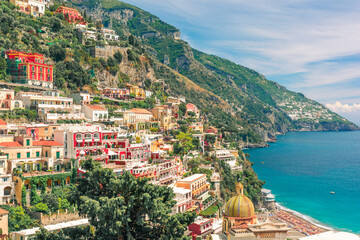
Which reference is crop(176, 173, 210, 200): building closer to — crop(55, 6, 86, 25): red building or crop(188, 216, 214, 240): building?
crop(188, 216, 214, 240): building

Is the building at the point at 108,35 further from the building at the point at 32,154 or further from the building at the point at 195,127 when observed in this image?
the building at the point at 32,154

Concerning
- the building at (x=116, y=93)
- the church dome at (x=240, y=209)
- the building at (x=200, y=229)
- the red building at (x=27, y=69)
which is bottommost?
the building at (x=200, y=229)

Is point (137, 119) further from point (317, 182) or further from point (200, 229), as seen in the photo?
point (317, 182)

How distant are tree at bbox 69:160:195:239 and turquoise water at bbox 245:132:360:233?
2100 inches

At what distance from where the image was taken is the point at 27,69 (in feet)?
195

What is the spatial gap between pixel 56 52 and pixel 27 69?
49.4 feet

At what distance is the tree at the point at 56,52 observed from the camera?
7338 centimetres

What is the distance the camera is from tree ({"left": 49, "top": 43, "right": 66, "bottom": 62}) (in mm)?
73375

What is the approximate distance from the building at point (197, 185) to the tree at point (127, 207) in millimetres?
25514

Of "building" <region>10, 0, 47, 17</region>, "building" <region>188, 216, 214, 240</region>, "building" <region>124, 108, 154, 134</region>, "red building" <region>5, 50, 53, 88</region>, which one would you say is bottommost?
"building" <region>188, 216, 214, 240</region>

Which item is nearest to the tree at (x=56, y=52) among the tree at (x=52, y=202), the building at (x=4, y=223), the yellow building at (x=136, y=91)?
the yellow building at (x=136, y=91)

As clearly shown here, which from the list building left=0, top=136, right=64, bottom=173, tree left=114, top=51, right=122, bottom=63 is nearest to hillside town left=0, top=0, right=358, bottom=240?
building left=0, top=136, right=64, bottom=173

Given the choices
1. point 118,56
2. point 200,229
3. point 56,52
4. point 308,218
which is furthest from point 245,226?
point 118,56

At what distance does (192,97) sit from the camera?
517 feet
